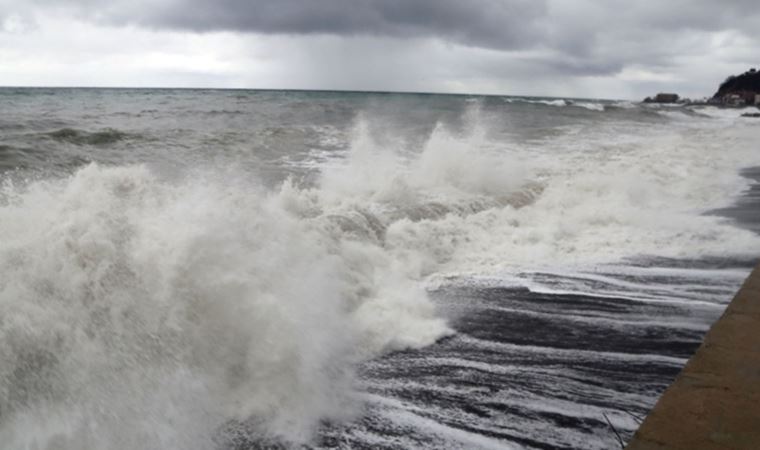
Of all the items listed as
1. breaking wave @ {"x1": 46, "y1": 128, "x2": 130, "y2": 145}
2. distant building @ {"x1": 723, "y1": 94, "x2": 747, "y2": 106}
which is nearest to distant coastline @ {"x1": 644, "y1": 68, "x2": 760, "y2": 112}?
distant building @ {"x1": 723, "y1": 94, "x2": 747, "y2": 106}

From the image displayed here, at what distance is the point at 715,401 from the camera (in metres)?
2.27

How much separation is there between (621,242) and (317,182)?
17.1 ft

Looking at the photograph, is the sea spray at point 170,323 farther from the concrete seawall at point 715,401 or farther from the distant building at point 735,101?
the distant building at point 735,101

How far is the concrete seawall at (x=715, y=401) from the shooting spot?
6.61ft

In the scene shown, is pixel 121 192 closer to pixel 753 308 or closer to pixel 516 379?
pixel 516 379

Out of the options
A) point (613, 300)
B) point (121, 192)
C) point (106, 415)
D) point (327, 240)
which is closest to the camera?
point (106, 415)

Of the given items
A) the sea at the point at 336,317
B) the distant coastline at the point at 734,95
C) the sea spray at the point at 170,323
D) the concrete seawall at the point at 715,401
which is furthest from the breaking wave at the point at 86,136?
the distant coastline at the point at 734,95

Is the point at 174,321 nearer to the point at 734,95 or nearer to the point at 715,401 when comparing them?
the point at 715,401

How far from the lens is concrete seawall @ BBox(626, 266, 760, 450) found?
6.61ft

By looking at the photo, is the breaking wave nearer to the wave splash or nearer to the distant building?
the wave splash

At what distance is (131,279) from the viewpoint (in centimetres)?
367

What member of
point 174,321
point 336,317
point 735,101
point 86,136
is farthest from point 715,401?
point 735,101

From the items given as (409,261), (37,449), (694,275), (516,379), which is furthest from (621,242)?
(37,449)

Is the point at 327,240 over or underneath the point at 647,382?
over
